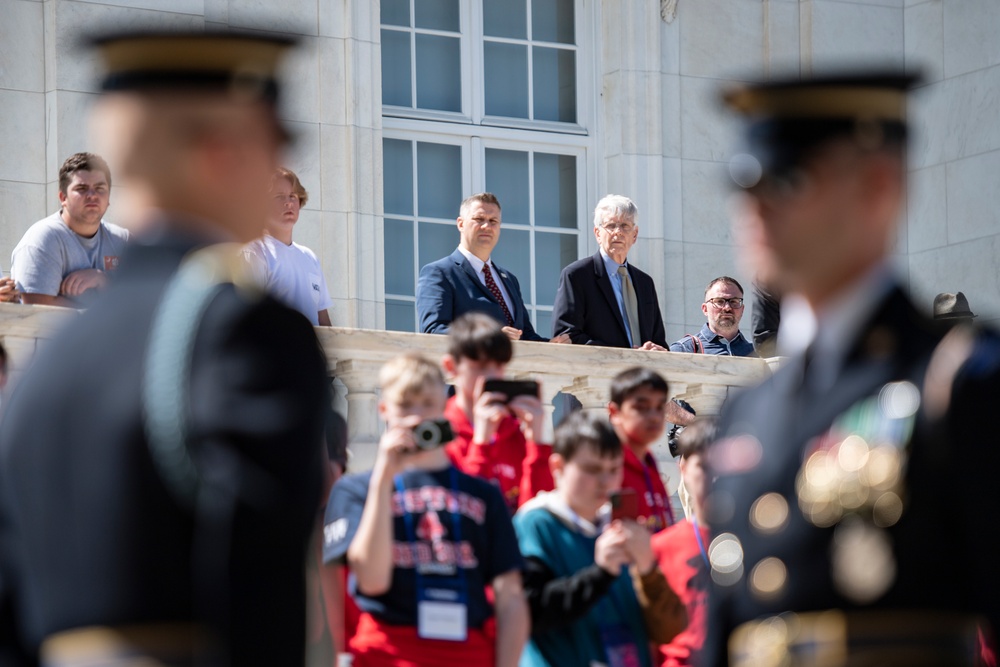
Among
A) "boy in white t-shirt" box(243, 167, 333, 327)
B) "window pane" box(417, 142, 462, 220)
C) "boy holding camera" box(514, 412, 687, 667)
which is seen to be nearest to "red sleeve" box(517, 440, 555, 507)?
"boy holding camera" box(514, 412, 687, 667)

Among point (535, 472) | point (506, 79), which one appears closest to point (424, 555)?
point (535, 472)

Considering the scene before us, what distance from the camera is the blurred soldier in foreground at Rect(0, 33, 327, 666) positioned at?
240 cm

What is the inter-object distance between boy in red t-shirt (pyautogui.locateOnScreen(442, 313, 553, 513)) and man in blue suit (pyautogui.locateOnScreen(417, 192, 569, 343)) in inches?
80.5

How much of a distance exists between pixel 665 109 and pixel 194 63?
33.8 feet

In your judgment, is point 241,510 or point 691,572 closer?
point 241,510

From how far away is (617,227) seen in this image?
924 cm

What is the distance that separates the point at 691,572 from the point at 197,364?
11.3 feet

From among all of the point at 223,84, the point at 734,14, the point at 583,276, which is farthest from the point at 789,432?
the point at 734,14

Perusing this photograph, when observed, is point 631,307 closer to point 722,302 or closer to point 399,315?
point 722,302

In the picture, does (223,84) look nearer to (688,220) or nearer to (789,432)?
(789,432)

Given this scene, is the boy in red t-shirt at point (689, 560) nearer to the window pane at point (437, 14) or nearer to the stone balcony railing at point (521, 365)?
the stone balcony railing at point (521, 365)

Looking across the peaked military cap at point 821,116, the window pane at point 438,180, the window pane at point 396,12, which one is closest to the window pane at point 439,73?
the window pane at point 396,12

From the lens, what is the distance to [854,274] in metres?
2.75

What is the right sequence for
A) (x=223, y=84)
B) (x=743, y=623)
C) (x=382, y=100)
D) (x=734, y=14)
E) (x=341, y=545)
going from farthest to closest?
1. (x=734, y=14)
2. (x=382, y=100)
3. (x=341, y=545)
4. (x=743, y=623)
5. (x=223, y=84)
